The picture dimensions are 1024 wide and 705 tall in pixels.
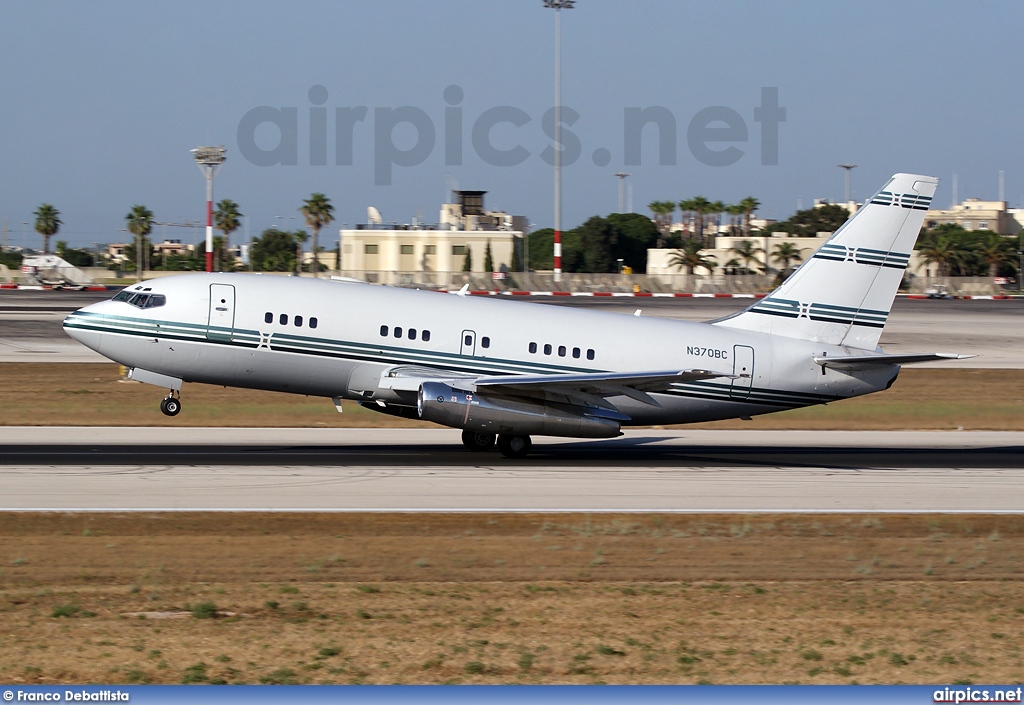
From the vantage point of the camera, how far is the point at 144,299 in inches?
1070

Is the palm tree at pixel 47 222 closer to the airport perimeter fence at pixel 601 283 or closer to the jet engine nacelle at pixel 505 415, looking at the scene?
the airport perimeter fence at pixel 601 283

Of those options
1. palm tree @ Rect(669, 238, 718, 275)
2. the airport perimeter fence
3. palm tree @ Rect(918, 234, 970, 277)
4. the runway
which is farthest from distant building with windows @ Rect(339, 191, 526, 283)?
the runway

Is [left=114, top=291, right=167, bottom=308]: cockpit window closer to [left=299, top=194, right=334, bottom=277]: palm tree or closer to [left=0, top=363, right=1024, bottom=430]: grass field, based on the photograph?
[left=0, top=363, right=1024, bottom=430]: grass field

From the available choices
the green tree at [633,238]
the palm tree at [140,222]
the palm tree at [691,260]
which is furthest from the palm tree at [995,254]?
the palm tree at [140,222]

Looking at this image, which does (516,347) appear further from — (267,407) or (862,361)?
(267,407)

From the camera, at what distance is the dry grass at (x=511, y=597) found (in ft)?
38.9

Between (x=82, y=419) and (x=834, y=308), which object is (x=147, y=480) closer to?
(x=82, y=419)

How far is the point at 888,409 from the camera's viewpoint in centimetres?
4150

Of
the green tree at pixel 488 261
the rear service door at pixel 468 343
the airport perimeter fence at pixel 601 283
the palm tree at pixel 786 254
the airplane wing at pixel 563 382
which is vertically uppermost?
the palm tree at pixel 786 254

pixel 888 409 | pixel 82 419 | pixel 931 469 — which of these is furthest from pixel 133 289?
pixel 888 409

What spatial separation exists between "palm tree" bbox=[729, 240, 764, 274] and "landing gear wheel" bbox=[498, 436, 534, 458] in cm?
13949

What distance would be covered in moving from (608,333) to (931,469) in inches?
336

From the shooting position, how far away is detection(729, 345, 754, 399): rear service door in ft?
95.0

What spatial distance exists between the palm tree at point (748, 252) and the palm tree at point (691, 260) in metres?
4.02
